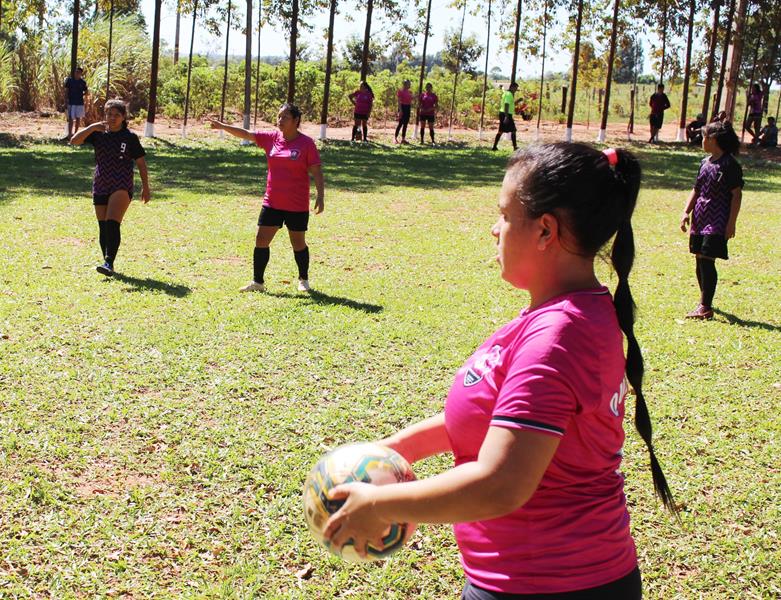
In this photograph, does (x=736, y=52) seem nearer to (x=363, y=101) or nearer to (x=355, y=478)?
(x=363, y=101)

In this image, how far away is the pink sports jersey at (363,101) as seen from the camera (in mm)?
25594

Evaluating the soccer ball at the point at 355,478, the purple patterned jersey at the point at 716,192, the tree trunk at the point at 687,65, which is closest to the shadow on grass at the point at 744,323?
the purple patterned jersey at the point at 716,192

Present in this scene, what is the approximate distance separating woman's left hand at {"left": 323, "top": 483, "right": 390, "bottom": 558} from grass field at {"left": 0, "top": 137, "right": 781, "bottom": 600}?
3.83ft

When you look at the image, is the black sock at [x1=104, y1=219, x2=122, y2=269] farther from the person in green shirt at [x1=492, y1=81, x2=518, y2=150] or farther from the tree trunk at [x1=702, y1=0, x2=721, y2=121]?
the tree trunk at [x1=702, y1=0, x2=721, y2=121]

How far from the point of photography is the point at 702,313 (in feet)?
27.4

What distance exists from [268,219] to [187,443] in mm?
3961

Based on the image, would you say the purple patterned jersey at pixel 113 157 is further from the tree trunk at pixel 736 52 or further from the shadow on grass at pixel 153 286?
the tree trunk at pixel 736 52

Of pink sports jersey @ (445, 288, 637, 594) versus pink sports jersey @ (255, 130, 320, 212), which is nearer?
pink sports jersey @ (445, 288, 637, 594)

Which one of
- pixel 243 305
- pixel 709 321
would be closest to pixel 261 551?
pixel 243 305

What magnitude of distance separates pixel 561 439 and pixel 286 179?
23.2 feet

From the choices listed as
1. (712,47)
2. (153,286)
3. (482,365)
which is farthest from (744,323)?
(712,47)

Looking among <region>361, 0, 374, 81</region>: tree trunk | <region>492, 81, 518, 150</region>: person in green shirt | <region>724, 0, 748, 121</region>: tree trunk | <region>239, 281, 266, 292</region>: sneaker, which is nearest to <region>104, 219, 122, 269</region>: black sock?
<region>239, 281, 266, 292</region>: sneaker

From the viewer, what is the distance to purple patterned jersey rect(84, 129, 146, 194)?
9.04 m

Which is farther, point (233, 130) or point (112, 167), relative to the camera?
point (112, 167)
